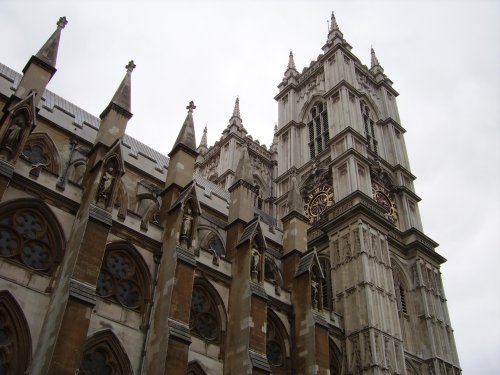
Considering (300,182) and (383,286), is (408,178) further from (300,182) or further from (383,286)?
(383,286)

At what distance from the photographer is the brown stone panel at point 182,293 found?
17.1 m

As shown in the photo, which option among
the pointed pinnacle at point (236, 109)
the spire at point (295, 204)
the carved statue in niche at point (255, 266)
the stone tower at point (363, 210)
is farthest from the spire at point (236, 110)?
the carved statue in niche at point (255, 266)

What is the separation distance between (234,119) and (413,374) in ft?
88.6

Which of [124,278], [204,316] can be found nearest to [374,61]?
[204,316]

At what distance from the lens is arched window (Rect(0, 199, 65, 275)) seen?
16109 millimetres

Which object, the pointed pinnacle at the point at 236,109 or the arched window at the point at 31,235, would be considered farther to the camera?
the pointed pinnacle at the point at 236,109

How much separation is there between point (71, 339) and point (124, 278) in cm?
412

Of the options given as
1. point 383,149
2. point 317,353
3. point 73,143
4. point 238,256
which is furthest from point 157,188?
point 383,149

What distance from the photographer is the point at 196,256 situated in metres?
20.0

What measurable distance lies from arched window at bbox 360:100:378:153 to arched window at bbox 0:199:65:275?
21.3 metres

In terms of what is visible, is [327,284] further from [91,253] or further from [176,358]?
[91,253]

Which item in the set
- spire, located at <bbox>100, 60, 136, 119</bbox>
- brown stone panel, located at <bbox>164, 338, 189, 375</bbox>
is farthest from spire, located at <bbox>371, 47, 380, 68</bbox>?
brown stone panel, located at <bbox>164, 338, 189, 375</bbox>

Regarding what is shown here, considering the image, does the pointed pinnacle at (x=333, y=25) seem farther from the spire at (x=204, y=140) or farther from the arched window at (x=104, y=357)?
the arched window at (x=104, y=357)

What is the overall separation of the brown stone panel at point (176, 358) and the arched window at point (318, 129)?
19.6m
